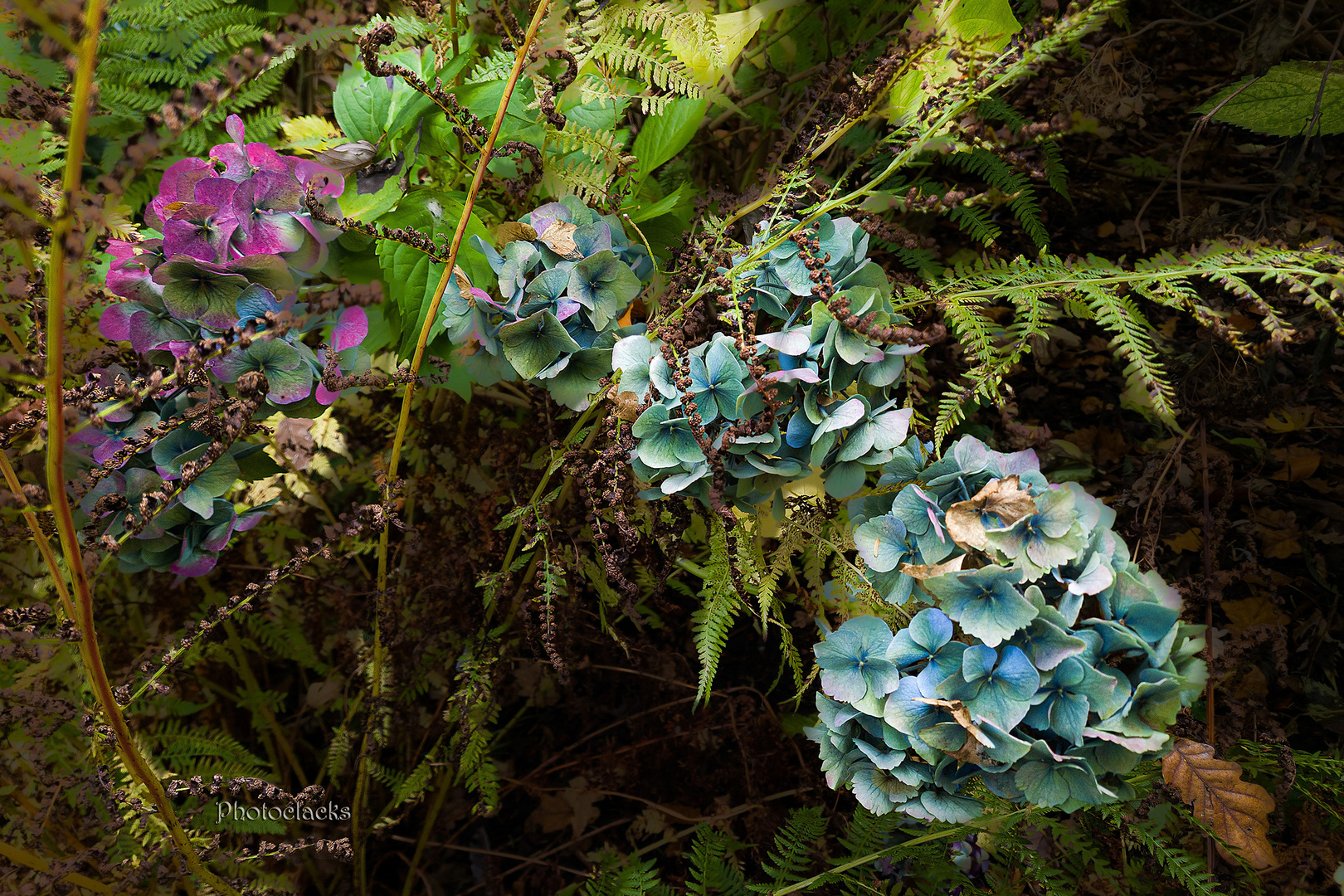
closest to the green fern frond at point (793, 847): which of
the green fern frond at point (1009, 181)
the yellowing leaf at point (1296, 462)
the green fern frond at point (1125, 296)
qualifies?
the green fern frond at point (1125, 296)

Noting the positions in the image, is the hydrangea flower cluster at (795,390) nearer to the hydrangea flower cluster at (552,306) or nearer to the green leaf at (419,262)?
the hydrangea flower cluster at (552,306)

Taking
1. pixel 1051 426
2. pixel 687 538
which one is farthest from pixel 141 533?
pixel 1051 426

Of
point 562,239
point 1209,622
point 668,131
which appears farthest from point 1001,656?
point 668,131

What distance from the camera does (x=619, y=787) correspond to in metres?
1.43

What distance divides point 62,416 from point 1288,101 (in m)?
1.62

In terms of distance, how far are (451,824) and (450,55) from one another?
4.48 feet

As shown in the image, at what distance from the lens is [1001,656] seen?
715 millimetres

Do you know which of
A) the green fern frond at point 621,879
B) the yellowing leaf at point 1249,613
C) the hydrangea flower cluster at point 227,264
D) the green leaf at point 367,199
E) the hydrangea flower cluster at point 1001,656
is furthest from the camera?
the yellowing leaf at point 1249,613

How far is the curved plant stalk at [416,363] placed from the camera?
2.34 ft

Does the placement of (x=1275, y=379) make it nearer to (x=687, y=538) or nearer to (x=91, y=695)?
(x=687, y=538)

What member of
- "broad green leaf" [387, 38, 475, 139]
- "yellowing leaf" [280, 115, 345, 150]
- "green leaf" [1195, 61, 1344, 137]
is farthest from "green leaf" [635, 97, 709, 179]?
"green leaf" [1195, 61, 1344, 137]

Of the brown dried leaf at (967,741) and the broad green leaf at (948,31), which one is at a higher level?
the broad green leaf at (948,31)

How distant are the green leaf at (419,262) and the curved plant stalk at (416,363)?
0.02 m

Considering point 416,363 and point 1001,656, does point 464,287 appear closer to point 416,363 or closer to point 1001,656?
point 416,363
